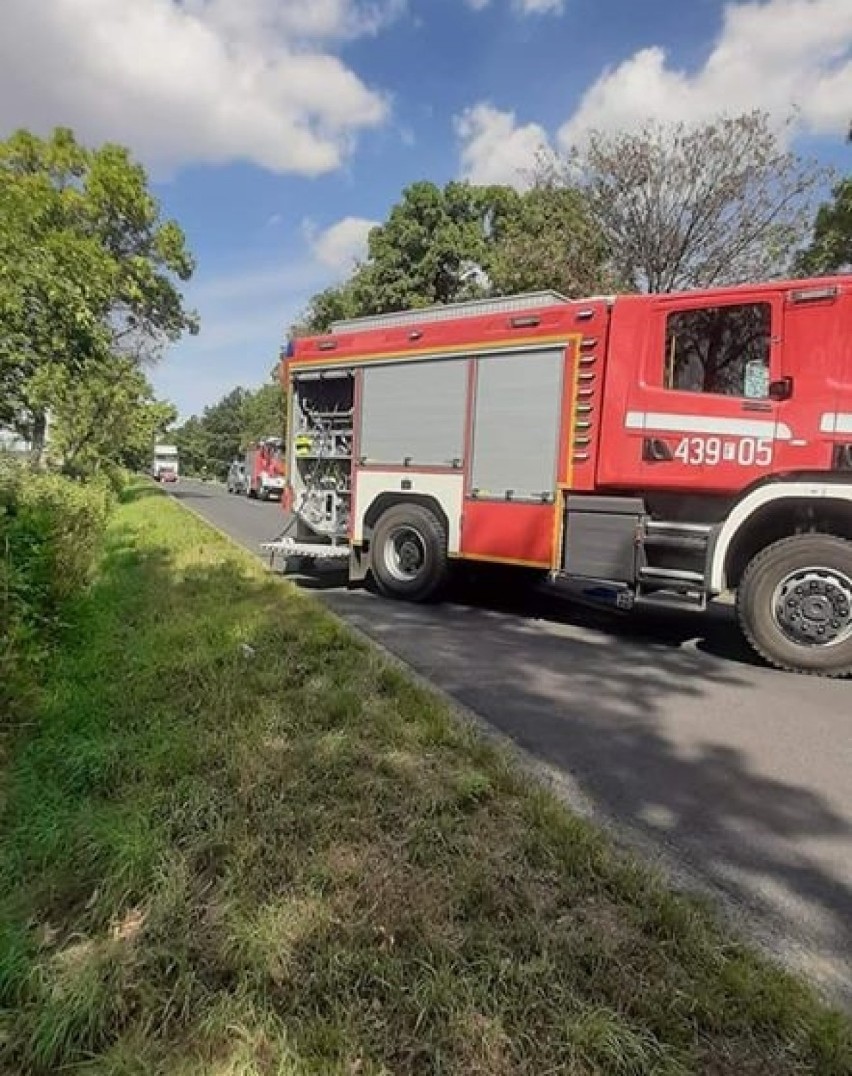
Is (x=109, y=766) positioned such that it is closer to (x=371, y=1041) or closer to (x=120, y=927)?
(x=120, y=927)

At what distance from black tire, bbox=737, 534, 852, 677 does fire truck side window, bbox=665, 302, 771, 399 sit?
1.27 m

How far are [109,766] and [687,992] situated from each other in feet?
8.36

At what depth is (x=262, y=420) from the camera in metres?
64.4

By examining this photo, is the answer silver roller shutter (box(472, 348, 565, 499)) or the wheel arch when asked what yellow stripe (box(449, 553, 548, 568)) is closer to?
Answer: the wheel arch

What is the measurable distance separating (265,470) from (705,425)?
28.8 metres

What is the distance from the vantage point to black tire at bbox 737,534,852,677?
5391 millimetres

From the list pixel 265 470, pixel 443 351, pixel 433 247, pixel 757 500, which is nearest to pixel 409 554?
pixel 443 351

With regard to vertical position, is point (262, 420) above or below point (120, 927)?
above

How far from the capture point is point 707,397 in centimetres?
600

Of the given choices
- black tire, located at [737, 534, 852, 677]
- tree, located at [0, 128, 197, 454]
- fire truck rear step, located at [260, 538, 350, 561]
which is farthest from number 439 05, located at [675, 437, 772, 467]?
tree, located at [0, 128, 197, 454]

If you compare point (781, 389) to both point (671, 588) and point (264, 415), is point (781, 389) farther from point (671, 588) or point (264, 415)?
point (264, 415)

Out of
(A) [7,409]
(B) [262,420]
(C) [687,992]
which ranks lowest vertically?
(C) [687,992]

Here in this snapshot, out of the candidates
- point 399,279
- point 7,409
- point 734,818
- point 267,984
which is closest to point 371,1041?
point 267,984

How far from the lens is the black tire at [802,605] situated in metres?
5.39
